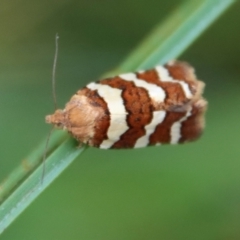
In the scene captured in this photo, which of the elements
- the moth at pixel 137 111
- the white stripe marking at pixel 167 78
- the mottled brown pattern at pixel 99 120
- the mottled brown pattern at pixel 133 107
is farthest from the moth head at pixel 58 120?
the white stripe marking at pixel 167 78

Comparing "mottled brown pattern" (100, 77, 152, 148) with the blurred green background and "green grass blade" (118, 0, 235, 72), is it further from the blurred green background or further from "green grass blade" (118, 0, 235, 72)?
the blurred green background

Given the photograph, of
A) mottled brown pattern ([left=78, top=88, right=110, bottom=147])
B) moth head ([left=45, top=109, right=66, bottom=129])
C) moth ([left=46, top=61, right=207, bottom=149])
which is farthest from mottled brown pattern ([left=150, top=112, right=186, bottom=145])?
moth head ([left=45, top=109, right=66, bottom=129])

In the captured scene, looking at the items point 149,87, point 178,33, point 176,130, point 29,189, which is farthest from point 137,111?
point 29,189

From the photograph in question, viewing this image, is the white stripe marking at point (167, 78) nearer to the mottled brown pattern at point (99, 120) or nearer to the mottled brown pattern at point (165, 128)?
the mottled brown pattern at point (165, 128)

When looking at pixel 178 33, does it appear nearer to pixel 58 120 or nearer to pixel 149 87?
pixel 149 87

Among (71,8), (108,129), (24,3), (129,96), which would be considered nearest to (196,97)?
(129,96)

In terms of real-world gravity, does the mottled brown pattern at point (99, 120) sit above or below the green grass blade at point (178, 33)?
below
